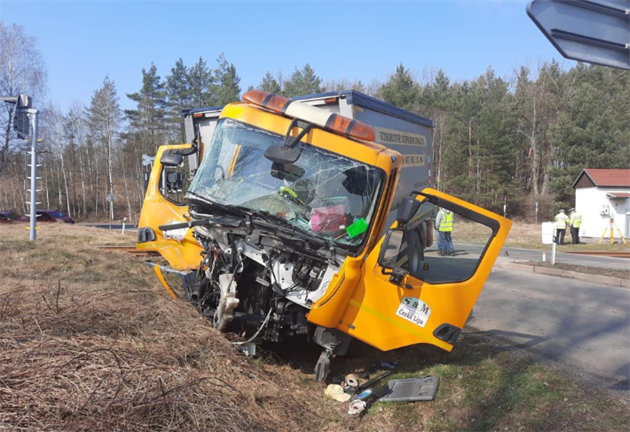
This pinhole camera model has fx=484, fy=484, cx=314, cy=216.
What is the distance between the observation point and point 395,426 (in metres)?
4.12

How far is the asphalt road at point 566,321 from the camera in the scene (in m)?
5.49

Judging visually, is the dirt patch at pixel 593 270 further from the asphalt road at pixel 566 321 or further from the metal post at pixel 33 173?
the metal post at pixel 33 173

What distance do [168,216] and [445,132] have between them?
37.8 meters

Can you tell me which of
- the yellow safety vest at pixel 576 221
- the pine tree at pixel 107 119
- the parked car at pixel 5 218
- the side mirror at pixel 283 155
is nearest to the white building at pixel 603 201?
the yellow safety vest at pixel 576 221

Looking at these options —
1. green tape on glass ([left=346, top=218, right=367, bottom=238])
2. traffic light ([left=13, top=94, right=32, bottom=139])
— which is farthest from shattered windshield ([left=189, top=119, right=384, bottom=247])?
traffic light ([left=13, top=94, right=32, bottom=139])

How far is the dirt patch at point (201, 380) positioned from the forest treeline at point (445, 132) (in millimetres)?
32856

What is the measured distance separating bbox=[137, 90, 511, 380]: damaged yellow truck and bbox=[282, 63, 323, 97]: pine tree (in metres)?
39.9

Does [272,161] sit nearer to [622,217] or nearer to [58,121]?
[622,217]

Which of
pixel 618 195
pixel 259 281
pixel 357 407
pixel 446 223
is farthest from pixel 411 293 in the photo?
pixel 618 195

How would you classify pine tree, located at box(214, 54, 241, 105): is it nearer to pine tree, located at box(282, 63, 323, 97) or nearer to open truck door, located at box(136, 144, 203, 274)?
pine tree, located at box(282, 63, 323, 97)

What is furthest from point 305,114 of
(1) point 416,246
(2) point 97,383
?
(2) point 97,383

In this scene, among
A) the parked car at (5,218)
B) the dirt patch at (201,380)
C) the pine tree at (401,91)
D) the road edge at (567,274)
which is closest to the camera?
the dirt patch at (201,380)

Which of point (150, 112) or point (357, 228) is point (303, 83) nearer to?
point (150, 112)

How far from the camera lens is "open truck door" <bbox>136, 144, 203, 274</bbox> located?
6.10 metres
